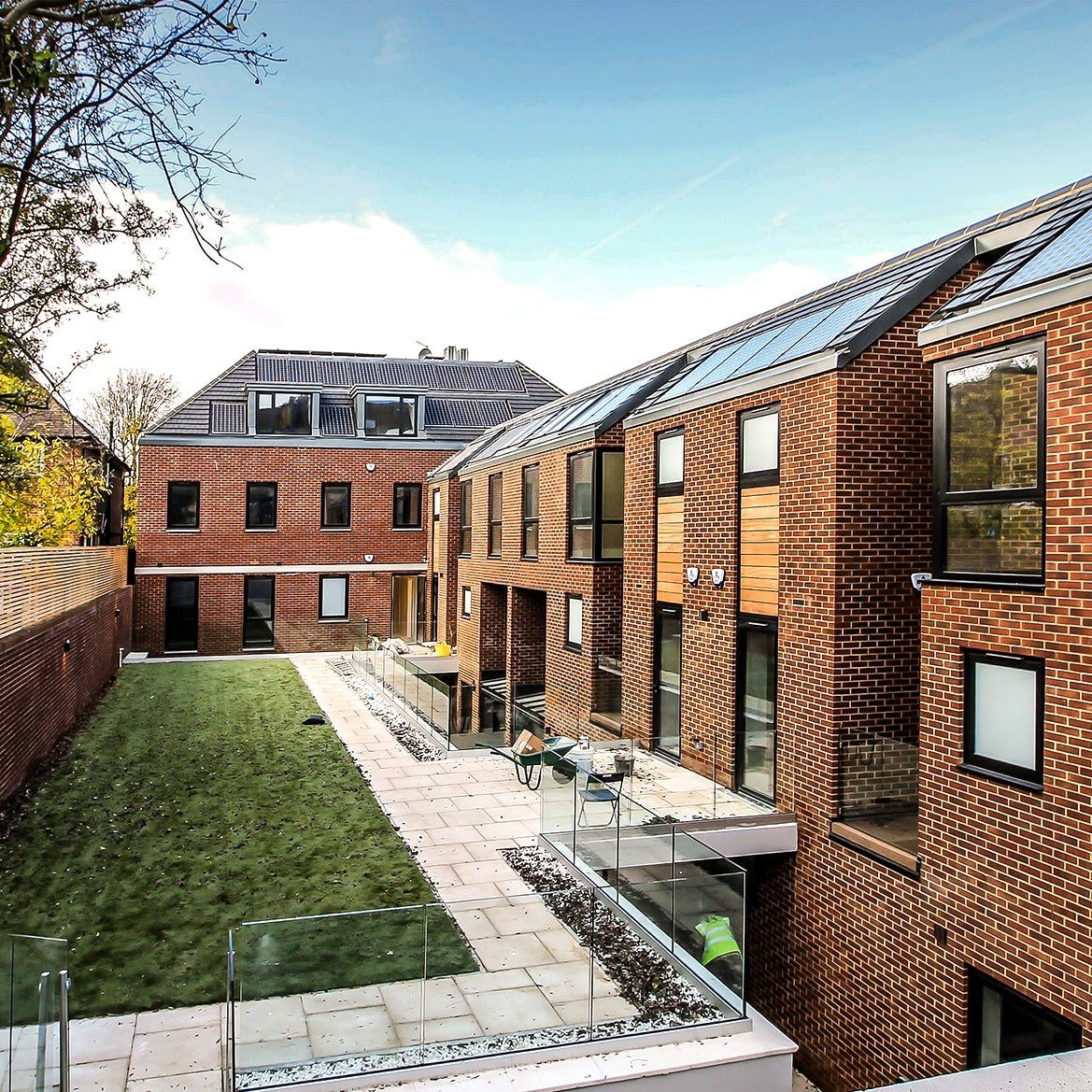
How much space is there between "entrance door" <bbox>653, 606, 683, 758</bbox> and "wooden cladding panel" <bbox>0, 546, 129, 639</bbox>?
8401 millimetres

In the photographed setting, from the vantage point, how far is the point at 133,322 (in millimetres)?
8516

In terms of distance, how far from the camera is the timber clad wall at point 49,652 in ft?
39.4

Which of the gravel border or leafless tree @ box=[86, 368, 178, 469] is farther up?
leafless tree @ box=[86, 368, 178, 469]

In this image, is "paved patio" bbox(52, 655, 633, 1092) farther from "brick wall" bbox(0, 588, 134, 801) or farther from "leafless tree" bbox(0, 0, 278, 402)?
"brick wall" bbox(0, 588, 134, 801)

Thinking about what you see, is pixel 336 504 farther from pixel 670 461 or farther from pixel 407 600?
pixel 670 461

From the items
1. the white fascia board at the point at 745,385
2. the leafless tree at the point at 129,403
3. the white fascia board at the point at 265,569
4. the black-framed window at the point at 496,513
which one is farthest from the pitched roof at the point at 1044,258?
the leafless tree at the point at 129,403

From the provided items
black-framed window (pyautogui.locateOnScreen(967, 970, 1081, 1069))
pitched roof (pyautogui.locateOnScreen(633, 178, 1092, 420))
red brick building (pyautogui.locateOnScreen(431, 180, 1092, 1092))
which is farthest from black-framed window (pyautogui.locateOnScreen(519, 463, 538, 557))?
black-framed window (pyautogui.locateOnScreen(967, 970, 1081, 1069))

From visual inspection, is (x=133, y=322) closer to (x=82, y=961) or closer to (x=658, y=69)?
(x=82, y=961)

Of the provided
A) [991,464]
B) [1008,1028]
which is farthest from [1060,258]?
[1008,1028]

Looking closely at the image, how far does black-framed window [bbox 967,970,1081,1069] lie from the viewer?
6480mm

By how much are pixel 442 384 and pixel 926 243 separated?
23549 mm

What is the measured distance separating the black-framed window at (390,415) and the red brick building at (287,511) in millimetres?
32

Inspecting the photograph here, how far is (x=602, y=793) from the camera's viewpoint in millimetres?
9289

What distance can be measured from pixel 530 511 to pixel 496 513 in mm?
2541
